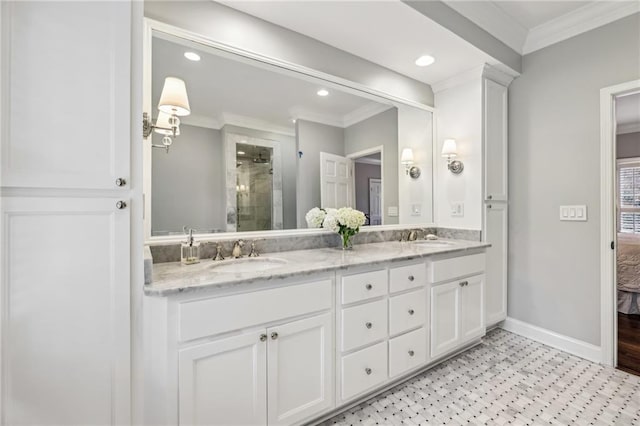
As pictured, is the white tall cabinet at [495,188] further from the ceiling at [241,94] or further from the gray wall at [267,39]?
the ceiling at [241,94]

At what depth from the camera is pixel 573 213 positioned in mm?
2320

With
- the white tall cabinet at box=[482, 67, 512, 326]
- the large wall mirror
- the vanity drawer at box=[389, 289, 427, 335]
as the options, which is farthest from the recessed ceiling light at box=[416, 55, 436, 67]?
the vanity drawer at box=[389, 289, 427, 335]

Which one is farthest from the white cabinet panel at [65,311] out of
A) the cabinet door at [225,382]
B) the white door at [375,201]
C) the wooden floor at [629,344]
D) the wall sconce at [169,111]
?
the wooden floor at [629,344]

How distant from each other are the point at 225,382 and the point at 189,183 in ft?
3.59

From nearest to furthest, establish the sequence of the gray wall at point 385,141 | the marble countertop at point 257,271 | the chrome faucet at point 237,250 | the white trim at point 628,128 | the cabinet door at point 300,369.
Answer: the marble countertop at point 257,271
the cabinet door at point 300,369
the chrome faucet at point 237,250
the gray wall at point 385,141
the white trim at point 628,128

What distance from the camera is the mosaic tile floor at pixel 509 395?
5.22 feet

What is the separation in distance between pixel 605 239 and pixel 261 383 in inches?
103

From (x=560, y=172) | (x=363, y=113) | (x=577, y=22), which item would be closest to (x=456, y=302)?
(x=560, y=172)

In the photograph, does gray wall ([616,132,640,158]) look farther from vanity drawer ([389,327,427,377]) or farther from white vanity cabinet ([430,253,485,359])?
vanity drawer ([389,327,427,377])

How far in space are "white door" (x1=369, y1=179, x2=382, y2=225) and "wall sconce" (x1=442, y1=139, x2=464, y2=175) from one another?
68 cm

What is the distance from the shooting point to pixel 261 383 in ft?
4.24

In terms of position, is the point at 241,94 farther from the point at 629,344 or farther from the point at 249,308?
the point at 629,344

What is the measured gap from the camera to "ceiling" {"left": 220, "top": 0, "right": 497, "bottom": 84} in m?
1.75

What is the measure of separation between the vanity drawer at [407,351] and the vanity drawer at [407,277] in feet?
1.02
